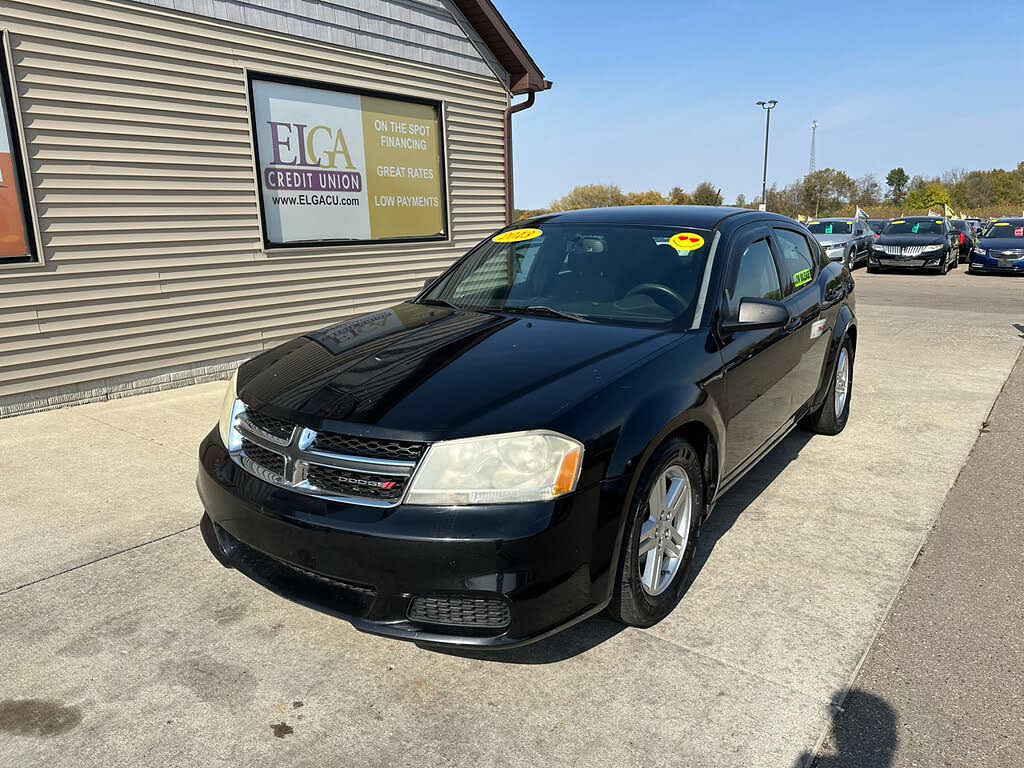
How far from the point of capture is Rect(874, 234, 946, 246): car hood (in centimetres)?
1964

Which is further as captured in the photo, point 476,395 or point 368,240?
point 368,240

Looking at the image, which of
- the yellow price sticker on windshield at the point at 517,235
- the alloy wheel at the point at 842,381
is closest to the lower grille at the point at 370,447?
the yellow price sticker on windshield at the point at 517,235

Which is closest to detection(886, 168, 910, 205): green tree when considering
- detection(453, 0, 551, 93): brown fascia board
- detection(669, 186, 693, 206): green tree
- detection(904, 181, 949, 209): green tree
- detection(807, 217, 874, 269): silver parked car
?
detection(904, 181, 949, 209): green tree

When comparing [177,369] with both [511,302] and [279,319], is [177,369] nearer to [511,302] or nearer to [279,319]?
[279,319]

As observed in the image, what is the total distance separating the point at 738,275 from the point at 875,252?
19.0 metres

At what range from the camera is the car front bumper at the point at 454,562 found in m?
2.26

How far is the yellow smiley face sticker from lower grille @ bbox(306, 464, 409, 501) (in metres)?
1.98

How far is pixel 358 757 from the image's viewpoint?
2.23 meters

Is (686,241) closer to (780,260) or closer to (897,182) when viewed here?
(780,260)

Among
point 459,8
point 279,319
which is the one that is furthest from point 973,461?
point 459,8

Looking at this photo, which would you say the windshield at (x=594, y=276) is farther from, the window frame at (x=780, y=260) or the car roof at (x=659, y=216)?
the window frame at (x=780, y=260)

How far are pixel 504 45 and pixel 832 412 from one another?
6.61m

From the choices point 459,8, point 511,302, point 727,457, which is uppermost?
point 459,8

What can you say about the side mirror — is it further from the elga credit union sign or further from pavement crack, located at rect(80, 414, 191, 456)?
the elga credit union sign
